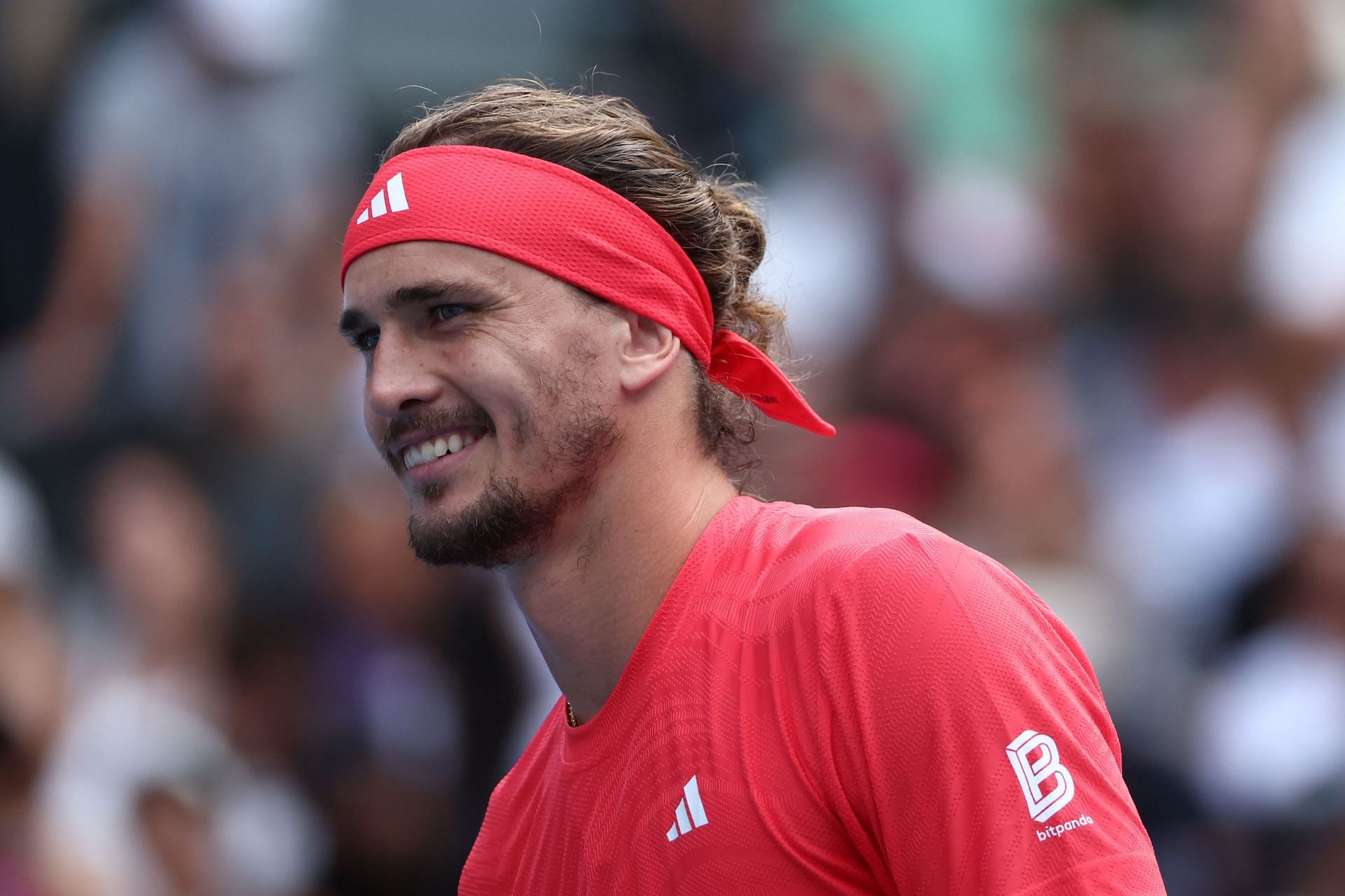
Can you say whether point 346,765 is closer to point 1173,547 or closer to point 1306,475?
point 1173,547

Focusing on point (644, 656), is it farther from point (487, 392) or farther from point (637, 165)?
point (637, 165)

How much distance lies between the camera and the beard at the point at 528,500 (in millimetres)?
2637

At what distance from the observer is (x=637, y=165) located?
2.87m

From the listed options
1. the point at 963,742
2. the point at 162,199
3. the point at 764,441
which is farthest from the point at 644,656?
the point at 162,199

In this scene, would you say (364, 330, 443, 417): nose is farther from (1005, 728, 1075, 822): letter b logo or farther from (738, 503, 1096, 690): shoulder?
(1005, 728, 1075, 822): letter b logo

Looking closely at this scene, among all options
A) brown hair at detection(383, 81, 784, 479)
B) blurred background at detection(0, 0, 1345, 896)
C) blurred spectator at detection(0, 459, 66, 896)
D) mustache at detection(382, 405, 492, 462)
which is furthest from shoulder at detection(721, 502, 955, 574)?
blurred spectator at detection(0, 459, 66, 896)

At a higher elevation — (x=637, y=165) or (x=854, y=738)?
(x=637, y=165)

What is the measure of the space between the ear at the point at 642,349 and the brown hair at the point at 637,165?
13 cm

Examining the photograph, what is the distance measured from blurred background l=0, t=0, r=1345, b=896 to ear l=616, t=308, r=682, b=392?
229cm

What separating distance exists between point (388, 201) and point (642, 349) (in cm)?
52

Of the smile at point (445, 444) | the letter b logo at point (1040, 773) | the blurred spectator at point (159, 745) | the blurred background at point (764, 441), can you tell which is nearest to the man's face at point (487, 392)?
the smile at point (445, 444)

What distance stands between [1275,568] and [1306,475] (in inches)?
15.4

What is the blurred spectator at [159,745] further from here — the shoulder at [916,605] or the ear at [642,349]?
the shoulder at [916,605]

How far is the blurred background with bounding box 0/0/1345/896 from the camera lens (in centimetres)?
546
